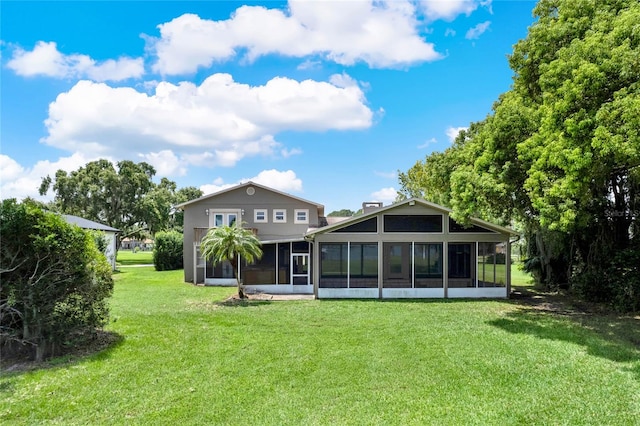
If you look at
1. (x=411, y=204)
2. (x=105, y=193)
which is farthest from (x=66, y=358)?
(x=105, y=193)

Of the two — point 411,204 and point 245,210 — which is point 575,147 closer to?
point 411,204

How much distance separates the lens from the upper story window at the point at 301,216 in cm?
2245

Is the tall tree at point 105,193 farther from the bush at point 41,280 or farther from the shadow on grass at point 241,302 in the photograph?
the bush at point 41,280

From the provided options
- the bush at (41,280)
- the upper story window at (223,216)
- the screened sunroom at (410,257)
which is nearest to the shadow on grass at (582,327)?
the screened sunroom at (410,257)

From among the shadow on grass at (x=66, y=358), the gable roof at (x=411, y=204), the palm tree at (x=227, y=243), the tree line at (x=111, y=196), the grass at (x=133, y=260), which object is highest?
the tree line at (x=111, y=196)

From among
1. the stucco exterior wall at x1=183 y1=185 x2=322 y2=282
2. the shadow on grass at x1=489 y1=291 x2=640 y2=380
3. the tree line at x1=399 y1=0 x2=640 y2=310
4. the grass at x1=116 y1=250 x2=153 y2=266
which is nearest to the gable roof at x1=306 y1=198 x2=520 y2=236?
the tree line at x1=399 y1=0 x2=640 y2=310

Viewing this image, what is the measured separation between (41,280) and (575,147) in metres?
12.2

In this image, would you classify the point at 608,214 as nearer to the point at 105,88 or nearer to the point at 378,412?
the point at 378,412

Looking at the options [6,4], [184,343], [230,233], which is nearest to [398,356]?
[184,343]

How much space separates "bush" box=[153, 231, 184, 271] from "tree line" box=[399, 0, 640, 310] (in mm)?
22643

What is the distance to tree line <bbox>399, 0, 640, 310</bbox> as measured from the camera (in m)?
8.99

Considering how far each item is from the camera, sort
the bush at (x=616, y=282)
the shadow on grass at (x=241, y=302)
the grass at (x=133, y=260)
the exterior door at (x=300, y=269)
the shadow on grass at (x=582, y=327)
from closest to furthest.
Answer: the shadow on grass at (x=582, y=327) < the bush at (x=616, y=282) < the shadow on grass at (x=241, y=302) < the exterior door at (x=300, y=269) < the grass at (x=133, y=260)

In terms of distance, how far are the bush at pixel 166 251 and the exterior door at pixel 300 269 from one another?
47.4 feet

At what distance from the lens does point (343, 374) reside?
7039 mm
